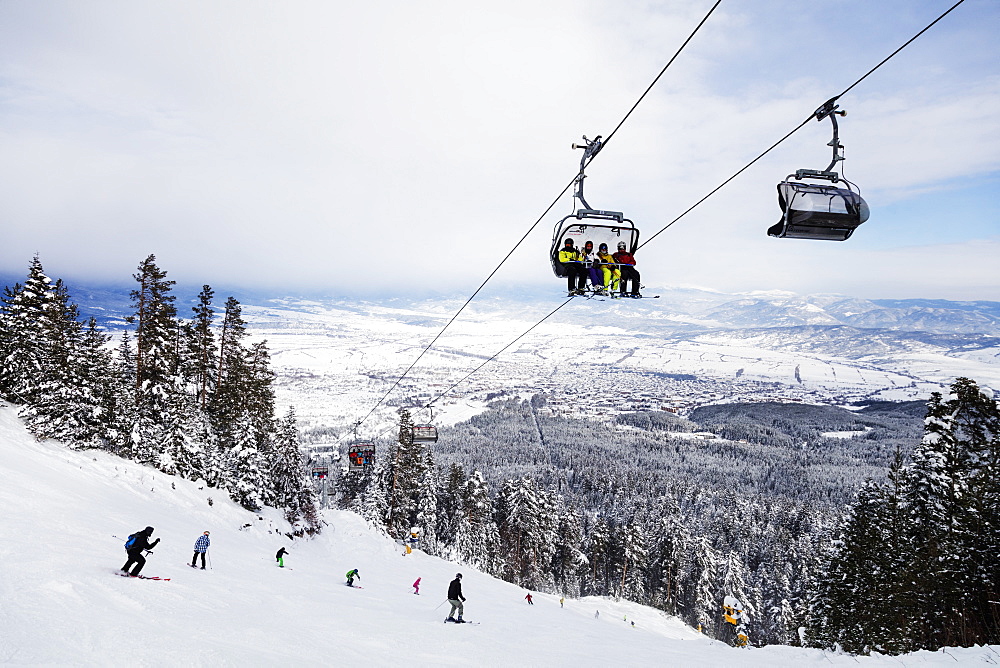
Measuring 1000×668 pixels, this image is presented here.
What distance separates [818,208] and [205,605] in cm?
1237

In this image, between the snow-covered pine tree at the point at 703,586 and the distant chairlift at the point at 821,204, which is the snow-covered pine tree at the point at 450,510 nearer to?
the snow-covered pine tree at the point at 703,586

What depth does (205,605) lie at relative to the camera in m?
10.1

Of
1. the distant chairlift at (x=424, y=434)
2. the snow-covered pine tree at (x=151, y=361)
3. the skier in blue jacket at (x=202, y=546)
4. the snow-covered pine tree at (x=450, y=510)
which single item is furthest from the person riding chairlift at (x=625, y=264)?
the snow-covered pine tree at (x=450, y=510)

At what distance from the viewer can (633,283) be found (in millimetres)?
10094

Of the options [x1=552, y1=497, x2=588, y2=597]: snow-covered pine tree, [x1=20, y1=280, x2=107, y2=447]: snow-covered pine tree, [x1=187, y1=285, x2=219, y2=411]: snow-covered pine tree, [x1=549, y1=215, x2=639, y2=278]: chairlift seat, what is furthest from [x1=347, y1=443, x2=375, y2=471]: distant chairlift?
[x1=549, y1=215, x2=639, y2=278]: chairlift seat

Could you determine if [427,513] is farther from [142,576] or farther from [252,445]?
[142,576]

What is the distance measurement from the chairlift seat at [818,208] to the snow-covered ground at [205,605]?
31.3 ft

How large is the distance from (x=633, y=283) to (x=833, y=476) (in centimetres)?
17575

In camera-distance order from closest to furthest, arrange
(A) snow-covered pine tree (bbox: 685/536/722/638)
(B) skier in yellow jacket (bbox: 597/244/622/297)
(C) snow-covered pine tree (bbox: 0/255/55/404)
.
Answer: (B) skier in yellow jacket (bbox: 597/244/622/297), (C) snow-covered pine tree (bbox: 0/255/55/404), (A) snow-covered pine tree (bbox: 685/536/722/638)

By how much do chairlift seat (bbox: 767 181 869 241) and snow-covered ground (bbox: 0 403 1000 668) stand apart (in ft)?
31.3

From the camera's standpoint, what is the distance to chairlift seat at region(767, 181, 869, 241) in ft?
22.0

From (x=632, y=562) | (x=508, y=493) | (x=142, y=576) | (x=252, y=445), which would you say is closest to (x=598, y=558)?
(x=632, y=562)

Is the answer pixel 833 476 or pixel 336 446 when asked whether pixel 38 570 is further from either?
pixel 833 476

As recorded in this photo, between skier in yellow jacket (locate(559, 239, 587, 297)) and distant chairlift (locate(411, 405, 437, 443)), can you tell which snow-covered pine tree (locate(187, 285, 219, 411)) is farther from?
skier in yellow jacket (locate(559, 239, 587, 297))
